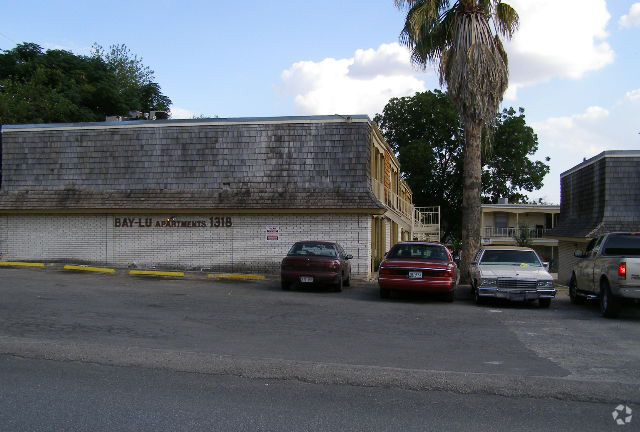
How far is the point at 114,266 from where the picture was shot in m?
23.2

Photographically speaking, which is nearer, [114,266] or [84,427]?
[84,427]

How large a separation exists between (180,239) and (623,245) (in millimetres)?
14755

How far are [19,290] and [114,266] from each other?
25.5 feet

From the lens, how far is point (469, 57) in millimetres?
19359

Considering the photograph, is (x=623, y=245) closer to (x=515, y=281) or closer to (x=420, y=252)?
(x=515, y=281)

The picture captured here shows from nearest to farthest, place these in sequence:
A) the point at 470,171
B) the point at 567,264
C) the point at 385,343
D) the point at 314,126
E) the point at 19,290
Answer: the point at 385,343 → the point at 19,290 → the point at 470,171 → the point at 314,126 → the point at 567,264

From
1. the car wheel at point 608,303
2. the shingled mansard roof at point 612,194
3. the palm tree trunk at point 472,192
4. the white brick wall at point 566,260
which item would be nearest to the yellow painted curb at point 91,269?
Result: the palm tree trunk at point 472,192

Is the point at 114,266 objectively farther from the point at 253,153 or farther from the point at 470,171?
the point at 470,171

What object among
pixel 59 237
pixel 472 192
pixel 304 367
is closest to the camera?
pixel 304 367

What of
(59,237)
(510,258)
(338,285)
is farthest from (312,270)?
(59,237)

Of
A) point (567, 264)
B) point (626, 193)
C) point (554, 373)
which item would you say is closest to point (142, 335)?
point (554, 373)

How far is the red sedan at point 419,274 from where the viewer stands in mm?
15703

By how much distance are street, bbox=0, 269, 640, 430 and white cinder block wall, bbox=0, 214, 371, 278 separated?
7.57 metres

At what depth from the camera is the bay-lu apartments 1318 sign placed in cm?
2222
